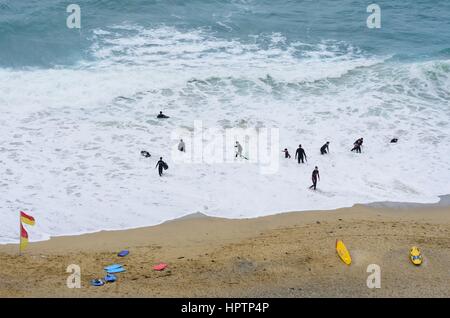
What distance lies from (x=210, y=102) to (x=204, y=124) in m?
2.93

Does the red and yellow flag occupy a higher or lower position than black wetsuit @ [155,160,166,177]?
lower

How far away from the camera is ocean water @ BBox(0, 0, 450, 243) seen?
2288 centimetres

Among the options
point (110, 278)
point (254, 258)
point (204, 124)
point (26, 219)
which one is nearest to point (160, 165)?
point (204, 124)

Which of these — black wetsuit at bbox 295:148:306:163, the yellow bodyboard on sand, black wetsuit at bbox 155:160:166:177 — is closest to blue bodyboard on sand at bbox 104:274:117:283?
black wetsuit at bbox 155:160:166:177

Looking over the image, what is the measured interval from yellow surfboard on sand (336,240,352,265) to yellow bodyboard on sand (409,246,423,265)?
1946 mm

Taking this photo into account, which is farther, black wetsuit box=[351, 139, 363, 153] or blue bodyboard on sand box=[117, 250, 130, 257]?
black wetsuit box=[351, 139, 363, 153]

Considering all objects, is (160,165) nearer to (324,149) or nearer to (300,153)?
(300,153)

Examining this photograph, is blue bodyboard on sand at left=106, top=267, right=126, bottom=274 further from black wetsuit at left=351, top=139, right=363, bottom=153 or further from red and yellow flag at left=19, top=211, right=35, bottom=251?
black wetsuit at left=351, top=139, right=363, bottom=153

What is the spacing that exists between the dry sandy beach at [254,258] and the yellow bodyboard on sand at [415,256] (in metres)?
0.19

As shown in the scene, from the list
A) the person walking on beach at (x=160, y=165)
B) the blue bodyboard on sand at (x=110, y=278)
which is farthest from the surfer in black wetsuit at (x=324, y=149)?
the blue bodyboard on sand at (x=110, y=278)

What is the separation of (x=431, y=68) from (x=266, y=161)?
1616cm

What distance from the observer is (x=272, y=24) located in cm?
4319
